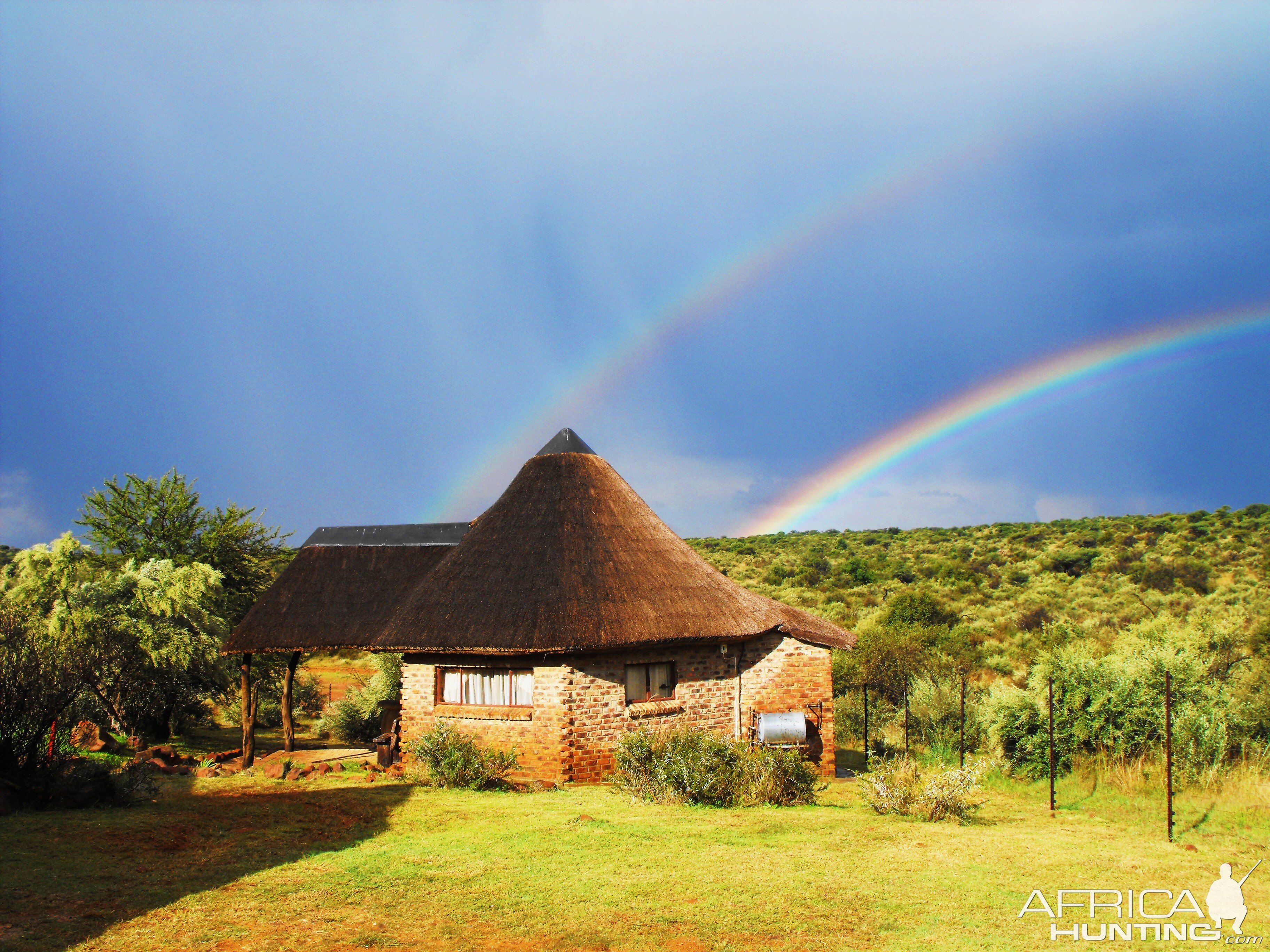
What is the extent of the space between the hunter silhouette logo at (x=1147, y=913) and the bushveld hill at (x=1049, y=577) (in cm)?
1446

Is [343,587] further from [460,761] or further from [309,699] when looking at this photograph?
[309,699]

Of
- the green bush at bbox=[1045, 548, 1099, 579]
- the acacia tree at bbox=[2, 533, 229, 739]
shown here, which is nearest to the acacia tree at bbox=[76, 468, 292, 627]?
the acacia tree at bbox=[2, 533, 229, 739]

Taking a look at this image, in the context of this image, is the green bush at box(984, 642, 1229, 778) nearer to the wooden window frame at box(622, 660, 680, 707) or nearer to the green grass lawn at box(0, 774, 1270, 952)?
the green grass lawn at box(0, 774, 1270, 952)

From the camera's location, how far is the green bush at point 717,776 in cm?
1245

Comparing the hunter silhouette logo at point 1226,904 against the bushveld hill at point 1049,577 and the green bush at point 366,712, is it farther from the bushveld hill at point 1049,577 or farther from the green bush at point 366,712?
the green bush at point 366,712

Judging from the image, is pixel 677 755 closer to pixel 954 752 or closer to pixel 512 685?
pixel 512 685

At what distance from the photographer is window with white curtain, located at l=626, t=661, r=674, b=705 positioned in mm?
15266

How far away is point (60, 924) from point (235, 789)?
726cm

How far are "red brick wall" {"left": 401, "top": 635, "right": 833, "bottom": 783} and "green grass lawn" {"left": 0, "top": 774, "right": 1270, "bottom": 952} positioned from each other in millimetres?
1651

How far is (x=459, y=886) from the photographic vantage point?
8.23m

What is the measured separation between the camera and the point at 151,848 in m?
9.41

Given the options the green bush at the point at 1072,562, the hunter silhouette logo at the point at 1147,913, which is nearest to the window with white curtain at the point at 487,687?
the hunter silhouette logo at the point at 1147,913

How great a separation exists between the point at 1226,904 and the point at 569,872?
238 inches

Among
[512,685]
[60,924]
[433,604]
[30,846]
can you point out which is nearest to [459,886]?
[60,924]
